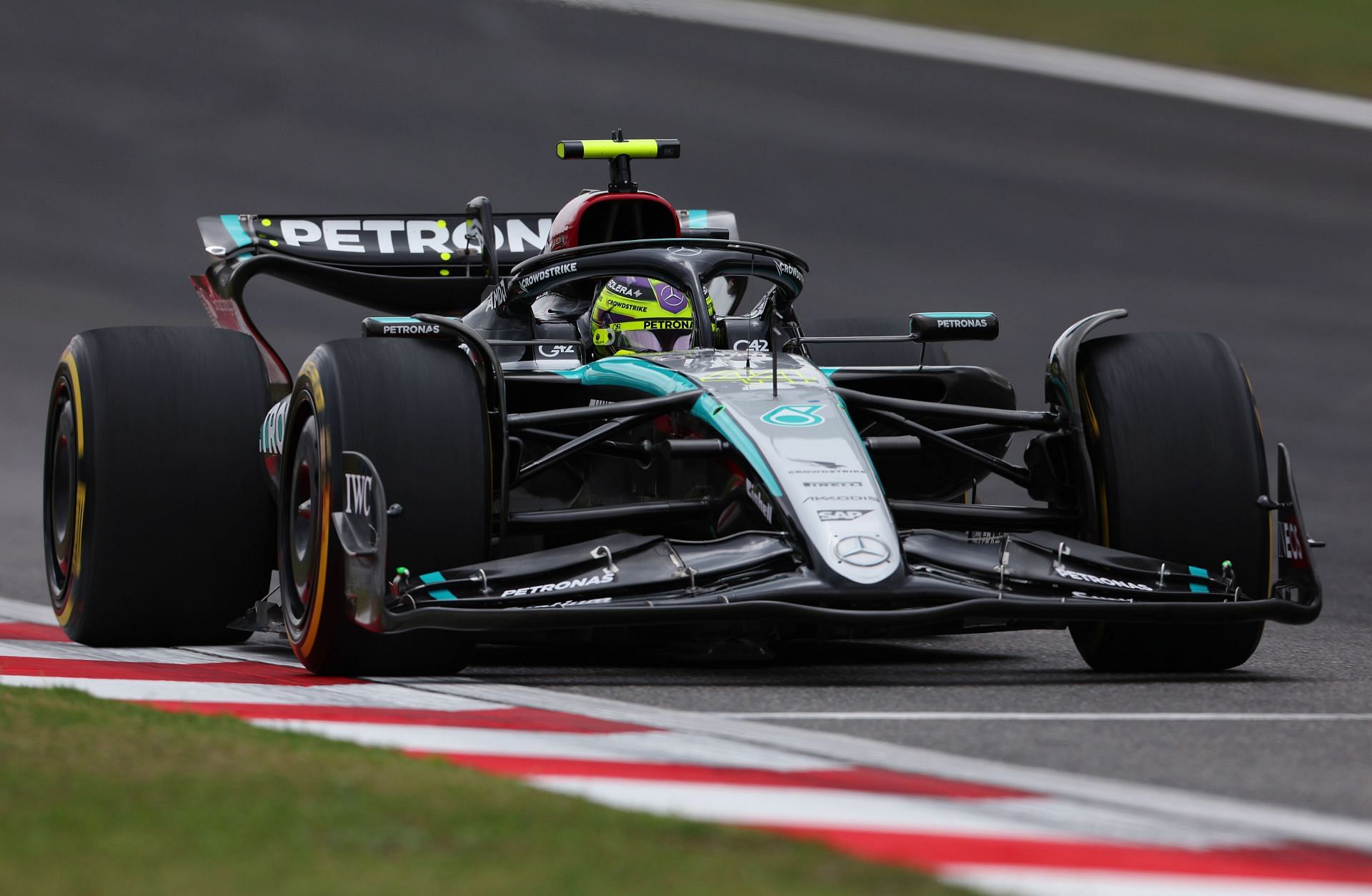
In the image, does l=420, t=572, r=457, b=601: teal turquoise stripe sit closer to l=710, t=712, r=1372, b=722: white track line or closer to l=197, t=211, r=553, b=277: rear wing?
l=710, t=712, r=1372, b=722: white track line

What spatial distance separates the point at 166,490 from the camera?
786 centimetres

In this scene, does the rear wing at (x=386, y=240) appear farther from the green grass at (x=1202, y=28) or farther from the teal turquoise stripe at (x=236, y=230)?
the green grass at (x=1202, y=28)

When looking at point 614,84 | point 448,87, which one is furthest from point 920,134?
point 448,87

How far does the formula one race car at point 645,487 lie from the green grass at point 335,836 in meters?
1.82

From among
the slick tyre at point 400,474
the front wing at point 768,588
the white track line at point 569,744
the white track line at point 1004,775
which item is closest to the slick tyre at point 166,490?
the slick tyre at point 400,474

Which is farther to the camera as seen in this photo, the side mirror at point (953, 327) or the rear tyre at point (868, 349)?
the rear tyre at point (868, 349)

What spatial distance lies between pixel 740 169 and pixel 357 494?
14740 mm

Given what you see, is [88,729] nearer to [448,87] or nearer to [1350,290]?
[1350,290]

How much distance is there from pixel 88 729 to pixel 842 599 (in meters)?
2.21

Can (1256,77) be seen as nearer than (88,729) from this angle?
No

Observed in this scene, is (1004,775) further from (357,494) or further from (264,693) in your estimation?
(357,494)

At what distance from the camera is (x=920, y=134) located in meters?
21.4

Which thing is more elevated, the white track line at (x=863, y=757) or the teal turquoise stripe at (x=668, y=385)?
the teal turquoise stripe at (x=668, y=385)

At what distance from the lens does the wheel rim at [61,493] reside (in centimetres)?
826
